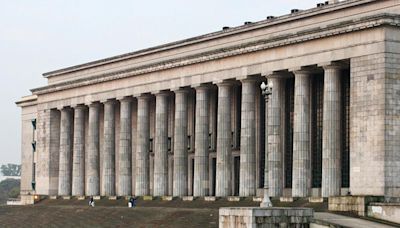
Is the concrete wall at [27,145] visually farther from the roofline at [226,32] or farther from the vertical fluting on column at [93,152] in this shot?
the vertical fluting on column at [93,152]

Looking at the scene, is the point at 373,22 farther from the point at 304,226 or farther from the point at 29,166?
the point at 29,166

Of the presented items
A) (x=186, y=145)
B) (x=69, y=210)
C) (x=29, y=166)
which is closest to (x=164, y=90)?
(x=186, y=145)

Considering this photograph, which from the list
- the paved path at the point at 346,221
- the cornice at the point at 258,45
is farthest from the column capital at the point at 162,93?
the paved path at the point at 346,221

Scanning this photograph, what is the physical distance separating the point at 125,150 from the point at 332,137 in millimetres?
31289

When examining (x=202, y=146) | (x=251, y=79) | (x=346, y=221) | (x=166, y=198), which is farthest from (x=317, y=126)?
(x=346, y=221)

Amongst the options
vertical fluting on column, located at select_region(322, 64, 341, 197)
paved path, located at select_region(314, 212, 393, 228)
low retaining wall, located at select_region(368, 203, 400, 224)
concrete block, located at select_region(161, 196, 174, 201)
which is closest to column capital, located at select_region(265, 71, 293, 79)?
vertical fluting on column, located at select_region(322, 64, 341, 197)

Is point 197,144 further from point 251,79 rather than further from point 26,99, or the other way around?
point 26,99

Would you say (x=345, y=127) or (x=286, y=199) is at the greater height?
(x=345, y=127)

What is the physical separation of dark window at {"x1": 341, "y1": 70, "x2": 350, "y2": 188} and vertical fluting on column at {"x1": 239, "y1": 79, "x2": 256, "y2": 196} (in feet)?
32.2

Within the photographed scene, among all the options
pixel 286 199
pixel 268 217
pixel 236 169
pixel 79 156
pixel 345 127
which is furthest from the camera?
pixel 79 156

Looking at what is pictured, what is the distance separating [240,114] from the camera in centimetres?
9481

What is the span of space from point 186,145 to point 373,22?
94.4 feet

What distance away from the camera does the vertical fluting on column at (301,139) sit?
272 ft

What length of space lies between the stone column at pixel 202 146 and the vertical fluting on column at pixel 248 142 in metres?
5.95
